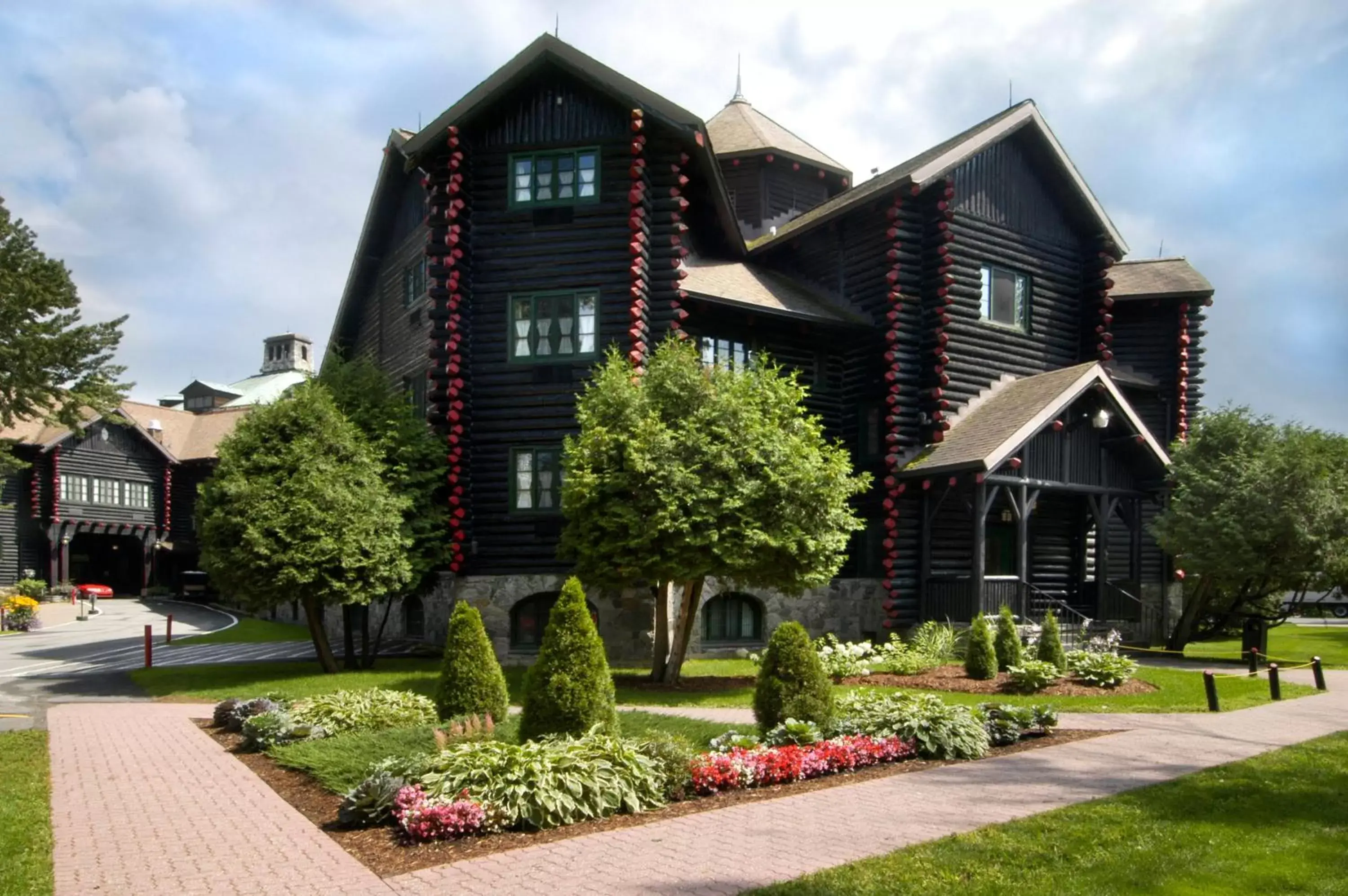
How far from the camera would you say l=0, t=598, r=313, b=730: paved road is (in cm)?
1805

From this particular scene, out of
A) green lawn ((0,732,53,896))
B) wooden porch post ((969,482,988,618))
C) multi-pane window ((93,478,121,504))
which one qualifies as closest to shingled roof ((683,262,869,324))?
wooden porch post ((969,482,988,618))

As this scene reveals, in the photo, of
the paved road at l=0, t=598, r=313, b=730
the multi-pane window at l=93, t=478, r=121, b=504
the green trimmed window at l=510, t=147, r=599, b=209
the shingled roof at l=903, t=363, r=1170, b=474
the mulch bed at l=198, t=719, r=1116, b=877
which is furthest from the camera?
the multi-pane window at l=93, t=478, r=121, b=504

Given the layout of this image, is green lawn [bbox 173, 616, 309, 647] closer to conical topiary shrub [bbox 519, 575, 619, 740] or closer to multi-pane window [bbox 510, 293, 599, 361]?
multi-pane window [bbox 510, 293, 599, 361]

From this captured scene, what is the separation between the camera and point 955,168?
80.2 ft

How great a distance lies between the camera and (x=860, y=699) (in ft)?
42.5

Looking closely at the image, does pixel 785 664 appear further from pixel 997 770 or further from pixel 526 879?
pixel 526 879

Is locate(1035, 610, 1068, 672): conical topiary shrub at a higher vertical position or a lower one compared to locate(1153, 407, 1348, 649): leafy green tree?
lower

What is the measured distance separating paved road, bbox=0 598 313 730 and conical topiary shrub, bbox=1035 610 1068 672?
52.3 feet

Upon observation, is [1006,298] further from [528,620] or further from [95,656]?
[95,656]

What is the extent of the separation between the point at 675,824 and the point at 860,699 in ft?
15.7

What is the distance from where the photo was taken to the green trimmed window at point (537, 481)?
865 inches

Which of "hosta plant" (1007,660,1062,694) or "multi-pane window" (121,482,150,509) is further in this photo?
"multi-pane window" (121,482,150,509)

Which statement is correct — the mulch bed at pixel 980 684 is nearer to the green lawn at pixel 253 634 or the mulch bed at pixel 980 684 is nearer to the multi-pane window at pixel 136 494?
the green lawn at pixel 253 634

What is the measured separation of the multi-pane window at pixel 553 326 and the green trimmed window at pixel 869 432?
7.40 m
